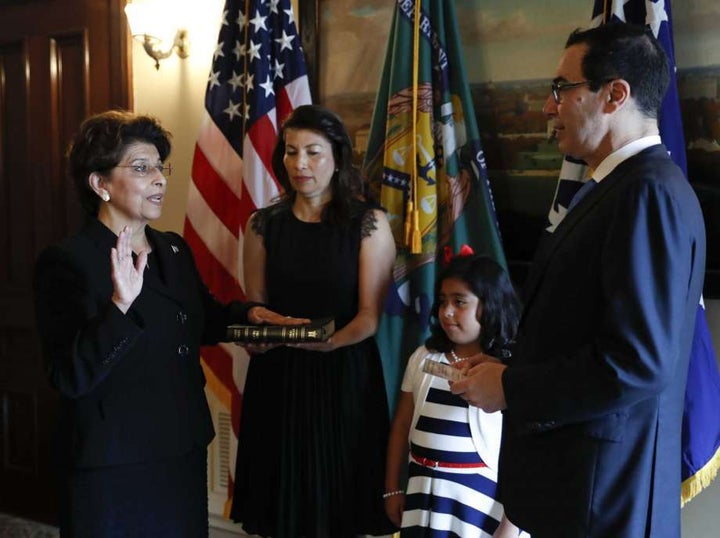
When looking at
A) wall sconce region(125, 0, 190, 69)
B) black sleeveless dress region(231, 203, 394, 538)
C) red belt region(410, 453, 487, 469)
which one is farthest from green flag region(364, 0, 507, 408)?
wall sconce region(125, 0, 190, 69)

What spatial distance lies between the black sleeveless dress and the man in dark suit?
2.67 feet

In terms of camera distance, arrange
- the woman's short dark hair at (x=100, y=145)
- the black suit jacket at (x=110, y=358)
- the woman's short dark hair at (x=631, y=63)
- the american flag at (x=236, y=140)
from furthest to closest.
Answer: the american flag at (x=236, y=140) < the woman's short dark hair at (x=100, y=145) < the black suit jacket at (x=110, y=358) < the woman's short dark hair at (x=631, y=63)

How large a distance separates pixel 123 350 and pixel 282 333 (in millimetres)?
414

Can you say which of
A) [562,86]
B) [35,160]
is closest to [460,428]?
[562,86]

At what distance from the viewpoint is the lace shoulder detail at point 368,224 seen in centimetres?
202

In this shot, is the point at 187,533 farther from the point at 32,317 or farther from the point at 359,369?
the point at 32,317

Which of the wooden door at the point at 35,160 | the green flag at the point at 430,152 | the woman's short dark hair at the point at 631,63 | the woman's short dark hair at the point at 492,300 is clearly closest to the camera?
the woman's short dark hair at the point at 631,63

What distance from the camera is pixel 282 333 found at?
1793mm

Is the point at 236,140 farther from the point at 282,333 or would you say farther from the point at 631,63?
the point at 631,63

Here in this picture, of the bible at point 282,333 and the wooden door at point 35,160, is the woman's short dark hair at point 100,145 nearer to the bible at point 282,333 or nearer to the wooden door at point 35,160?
the bible at point 282,333

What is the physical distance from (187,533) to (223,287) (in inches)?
43.2

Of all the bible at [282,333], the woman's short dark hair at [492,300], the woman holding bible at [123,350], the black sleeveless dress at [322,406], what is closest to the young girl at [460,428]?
the woman's short dark hair at [492,300]

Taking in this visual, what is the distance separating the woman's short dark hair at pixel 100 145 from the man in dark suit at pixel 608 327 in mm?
1059

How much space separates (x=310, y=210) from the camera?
2.08 m
